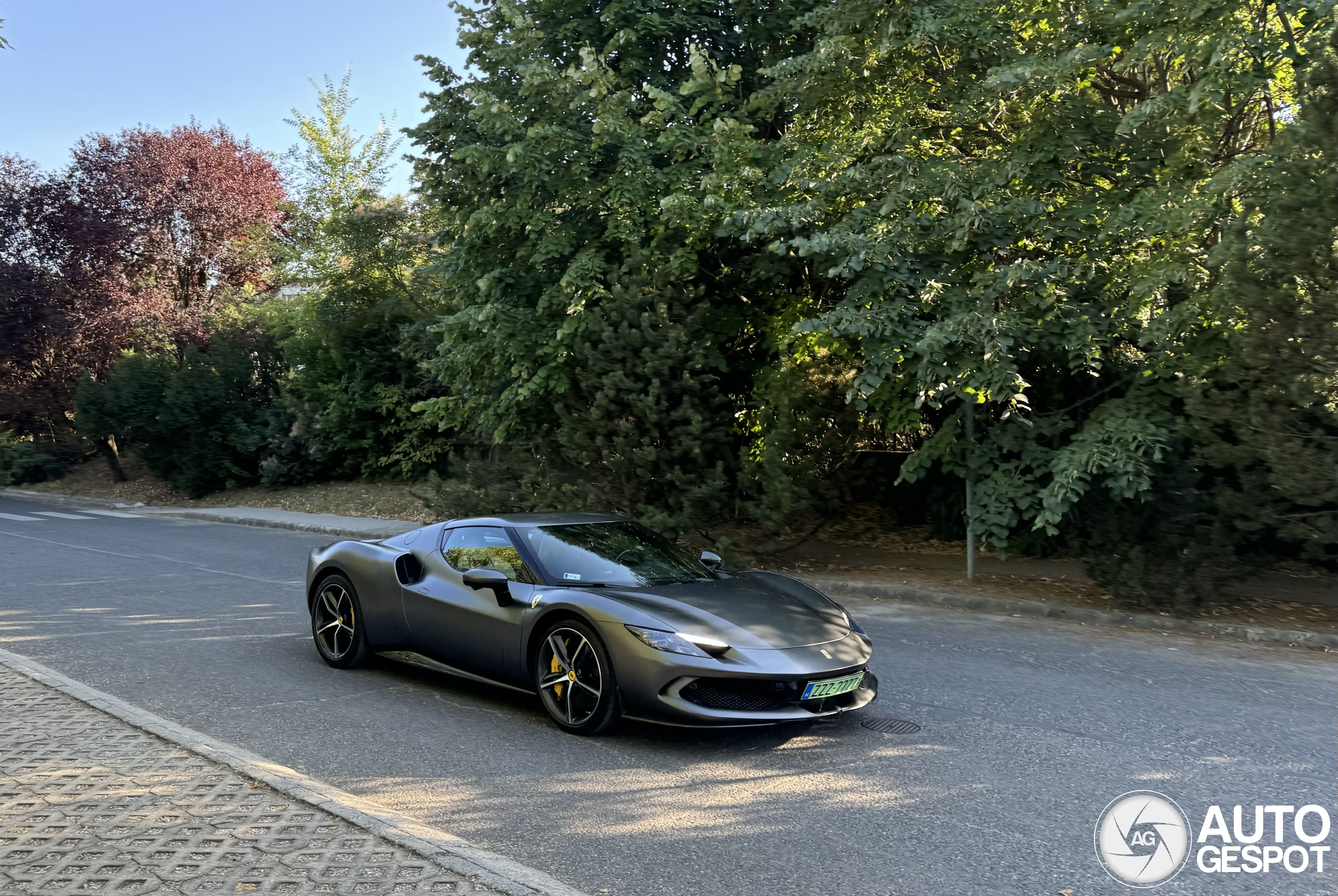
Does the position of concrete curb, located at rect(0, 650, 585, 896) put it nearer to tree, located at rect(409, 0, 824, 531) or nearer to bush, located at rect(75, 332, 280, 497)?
tree, located at rect(409, 0, 824, 531)

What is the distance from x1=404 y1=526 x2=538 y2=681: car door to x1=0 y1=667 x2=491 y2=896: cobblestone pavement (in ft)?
5.95

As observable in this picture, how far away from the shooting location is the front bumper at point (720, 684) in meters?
5.46

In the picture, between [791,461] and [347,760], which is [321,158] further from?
[347,760]

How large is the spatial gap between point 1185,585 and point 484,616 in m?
7.27

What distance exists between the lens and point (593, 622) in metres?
5.84

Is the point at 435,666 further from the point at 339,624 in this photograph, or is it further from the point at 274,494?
the point at 274,494

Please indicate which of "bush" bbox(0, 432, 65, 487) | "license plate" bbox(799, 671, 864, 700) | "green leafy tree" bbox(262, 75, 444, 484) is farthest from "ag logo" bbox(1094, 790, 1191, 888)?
"bush" bbox(0, 432, 65, 487)

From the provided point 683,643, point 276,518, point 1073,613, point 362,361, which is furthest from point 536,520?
point 362,361

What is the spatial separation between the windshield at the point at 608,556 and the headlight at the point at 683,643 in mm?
724

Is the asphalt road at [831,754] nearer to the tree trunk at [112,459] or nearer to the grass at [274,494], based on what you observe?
the grass at [274,494]

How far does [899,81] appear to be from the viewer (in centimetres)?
1219

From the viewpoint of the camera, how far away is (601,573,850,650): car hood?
5684 millimetres

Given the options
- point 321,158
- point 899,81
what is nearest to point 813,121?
point 899,81

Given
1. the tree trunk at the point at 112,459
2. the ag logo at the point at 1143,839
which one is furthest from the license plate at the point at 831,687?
the tree trunk at the point at 112,459
